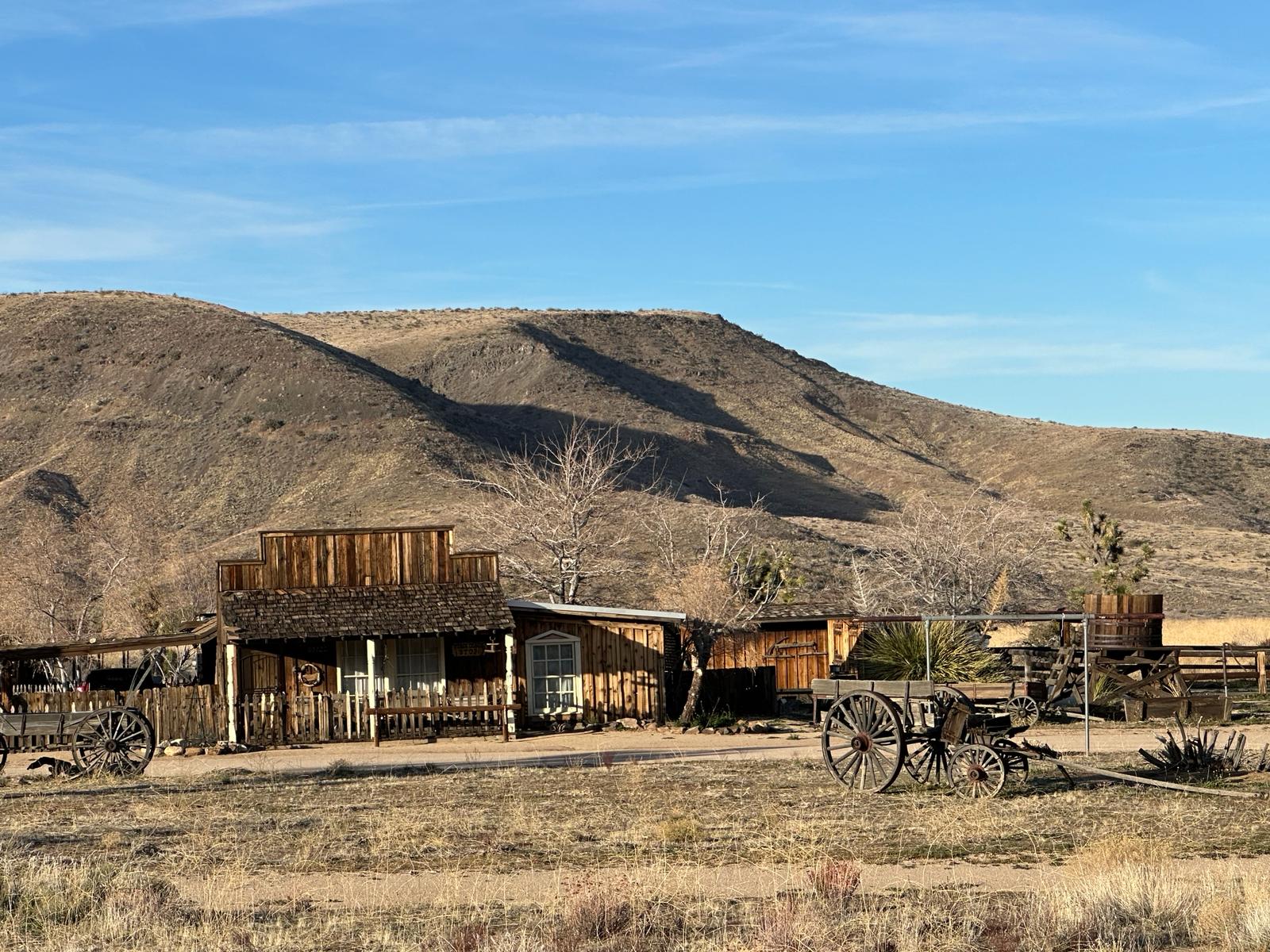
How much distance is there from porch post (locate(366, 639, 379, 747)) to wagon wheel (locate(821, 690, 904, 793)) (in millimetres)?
11711

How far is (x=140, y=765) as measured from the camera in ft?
71.9

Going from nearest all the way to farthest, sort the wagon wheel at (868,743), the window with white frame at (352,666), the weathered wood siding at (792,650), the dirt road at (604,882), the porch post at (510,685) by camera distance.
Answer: the dirt road at (604,882) → the wagon wheel at (868,743) → the porch post at (510,685) → the window with white frame at (352,666) → the weathered wood siding at (792,650)

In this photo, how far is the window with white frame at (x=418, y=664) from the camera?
98.2 feet

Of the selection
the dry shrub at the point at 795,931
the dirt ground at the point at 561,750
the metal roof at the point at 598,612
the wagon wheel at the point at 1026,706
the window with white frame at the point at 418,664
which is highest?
the metal roof at the point at 598,612

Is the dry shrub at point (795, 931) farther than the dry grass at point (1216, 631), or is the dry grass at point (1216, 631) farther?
the dry grass at point (1216, 631)

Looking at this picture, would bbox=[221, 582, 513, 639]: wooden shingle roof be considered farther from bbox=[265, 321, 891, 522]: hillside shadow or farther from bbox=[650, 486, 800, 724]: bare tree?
bbox=[265, 321, 891, 522]: hillside shadow

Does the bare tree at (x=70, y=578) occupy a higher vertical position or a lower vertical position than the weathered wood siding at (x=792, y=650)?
higher

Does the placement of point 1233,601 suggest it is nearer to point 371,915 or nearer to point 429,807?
point 429,807

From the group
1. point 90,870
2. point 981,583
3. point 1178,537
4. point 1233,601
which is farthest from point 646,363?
point 90,870

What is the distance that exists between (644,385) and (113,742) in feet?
374

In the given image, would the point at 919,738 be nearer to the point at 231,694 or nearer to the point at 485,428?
the point at 231,694

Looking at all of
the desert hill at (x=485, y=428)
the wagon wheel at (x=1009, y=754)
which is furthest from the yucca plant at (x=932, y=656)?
the desert hill at (x=485, y=428)

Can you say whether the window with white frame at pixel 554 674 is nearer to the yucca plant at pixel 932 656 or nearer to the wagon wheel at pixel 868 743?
the yucca plant at pixel 932 656

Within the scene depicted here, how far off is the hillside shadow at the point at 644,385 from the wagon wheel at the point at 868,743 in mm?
108067
